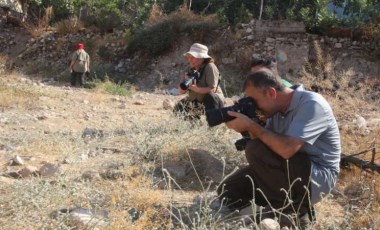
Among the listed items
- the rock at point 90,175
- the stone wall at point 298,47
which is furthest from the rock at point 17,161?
the stone wall at point 298,47

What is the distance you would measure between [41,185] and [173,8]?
12.7 metres

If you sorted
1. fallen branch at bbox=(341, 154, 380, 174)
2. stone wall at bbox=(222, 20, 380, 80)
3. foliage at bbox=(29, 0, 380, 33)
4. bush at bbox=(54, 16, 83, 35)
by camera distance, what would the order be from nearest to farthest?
fallen branch at bbox=(341, 154, 380, 174)
stone wall at bbox=(222, 20, 380, 80)
foliage at bbox=(29, 0, 380, 33)
bush at bbox=(54, 16, 83, 35)

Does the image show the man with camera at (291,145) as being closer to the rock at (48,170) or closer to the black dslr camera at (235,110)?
the black dslr camera at (235,110)

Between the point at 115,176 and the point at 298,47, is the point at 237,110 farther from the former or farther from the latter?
the point at 298,47

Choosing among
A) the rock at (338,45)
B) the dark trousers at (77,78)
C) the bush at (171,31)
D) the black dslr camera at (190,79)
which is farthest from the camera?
the bush at (171,31)

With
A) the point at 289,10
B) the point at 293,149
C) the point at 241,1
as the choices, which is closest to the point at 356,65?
the point at 289,10

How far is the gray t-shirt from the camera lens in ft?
7.45

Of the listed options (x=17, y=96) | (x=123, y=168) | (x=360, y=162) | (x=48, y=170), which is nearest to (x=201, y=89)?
(x=123, y=168)

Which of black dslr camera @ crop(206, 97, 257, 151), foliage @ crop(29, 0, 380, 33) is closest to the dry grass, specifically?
black dslr camera @ crop(206, 97, 257, 151)

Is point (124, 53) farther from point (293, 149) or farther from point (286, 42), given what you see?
point (293, 149)

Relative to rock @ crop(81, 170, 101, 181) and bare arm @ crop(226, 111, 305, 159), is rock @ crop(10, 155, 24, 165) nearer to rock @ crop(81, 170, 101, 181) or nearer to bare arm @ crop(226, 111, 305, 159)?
rock @ crop(81, 170, 101, 181)

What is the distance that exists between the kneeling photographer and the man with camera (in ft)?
5.77

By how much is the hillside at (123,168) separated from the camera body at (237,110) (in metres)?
0.33

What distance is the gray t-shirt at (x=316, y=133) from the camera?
227 cm
